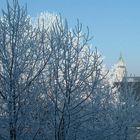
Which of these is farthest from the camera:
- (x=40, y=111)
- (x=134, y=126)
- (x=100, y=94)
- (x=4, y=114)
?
(x=134, y=126)

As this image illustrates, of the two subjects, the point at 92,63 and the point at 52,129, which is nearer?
the point at 52,129

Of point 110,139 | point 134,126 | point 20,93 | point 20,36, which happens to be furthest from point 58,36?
point 134,126

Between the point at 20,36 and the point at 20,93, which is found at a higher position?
the point at 20,36

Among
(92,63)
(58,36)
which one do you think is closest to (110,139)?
(92,63)

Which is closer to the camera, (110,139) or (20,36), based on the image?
(20,36)

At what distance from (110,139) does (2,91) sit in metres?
3.84

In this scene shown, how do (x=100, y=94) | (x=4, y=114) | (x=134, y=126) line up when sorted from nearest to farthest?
1. (x=4, y=114)
2. (x=100, y=94)
3. (x=134, y=126)

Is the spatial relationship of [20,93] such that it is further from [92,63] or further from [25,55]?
[92,63]

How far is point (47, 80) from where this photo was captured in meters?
10.2

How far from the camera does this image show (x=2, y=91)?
30.8 ft

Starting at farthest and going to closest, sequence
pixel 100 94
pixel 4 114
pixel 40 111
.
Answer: pixel 100 94, pixel 40 111, pixel 4 114

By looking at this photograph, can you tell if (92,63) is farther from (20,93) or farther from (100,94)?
(20,93)

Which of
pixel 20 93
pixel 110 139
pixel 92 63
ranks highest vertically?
pixel 92 63

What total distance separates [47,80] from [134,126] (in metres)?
5.13
